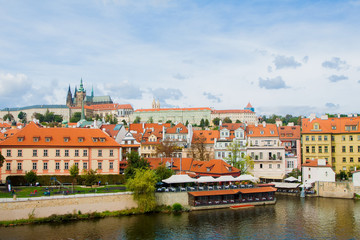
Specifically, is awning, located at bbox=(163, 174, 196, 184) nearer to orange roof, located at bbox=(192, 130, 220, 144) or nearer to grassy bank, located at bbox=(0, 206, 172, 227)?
grassy bank, located at bbox=(0, 206, 172, 227)

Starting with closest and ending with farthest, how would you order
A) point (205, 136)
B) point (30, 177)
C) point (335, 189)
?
1. point (30, 177)
2. point (335, 189)
3. point (205, 136)

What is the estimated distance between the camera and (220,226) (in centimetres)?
4009

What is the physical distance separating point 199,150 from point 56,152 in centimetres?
2766

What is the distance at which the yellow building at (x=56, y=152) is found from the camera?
54.4 m

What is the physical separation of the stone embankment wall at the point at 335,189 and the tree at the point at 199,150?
70.4ft

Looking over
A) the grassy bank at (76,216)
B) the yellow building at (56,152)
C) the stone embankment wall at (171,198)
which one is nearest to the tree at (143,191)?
the grassy bank at (76,216)

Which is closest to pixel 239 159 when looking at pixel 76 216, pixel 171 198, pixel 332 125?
pixel 332 125

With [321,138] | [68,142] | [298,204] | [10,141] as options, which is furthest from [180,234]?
[321,138]

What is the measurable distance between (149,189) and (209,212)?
835cm

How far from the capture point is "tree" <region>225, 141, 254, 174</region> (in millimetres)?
62906

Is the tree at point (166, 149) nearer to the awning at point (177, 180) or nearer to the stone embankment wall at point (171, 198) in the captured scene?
the awning at point (177, 180)

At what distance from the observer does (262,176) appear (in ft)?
220

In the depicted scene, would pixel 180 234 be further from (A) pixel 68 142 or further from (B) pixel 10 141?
(B) pixel 10 141

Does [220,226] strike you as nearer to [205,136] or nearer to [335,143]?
[335,143]
